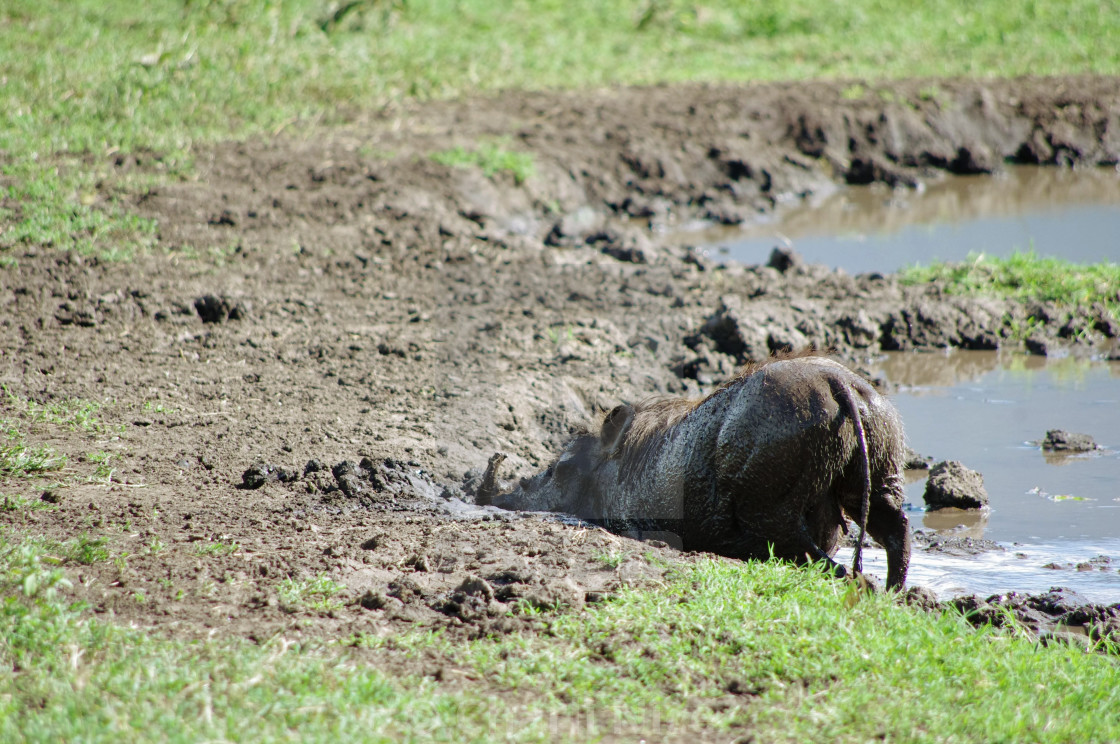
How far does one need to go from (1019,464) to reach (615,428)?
2553mm

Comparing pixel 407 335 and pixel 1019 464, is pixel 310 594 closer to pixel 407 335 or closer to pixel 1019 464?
pixel 407 335

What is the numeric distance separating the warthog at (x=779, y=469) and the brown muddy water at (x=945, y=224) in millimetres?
6131

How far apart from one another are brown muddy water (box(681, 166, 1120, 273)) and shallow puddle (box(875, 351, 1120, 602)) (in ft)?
7.93

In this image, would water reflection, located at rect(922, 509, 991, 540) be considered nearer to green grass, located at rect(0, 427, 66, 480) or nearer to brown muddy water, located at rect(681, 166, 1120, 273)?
green grass, located at rect(0, 427, 66, 480)

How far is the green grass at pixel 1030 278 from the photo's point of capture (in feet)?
28.3

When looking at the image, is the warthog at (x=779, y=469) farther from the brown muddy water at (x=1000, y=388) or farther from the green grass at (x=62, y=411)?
the green grass at (x=62, y=411)

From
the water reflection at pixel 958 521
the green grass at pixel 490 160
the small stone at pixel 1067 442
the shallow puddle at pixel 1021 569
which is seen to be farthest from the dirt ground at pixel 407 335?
the small stone at pixel 1067 442

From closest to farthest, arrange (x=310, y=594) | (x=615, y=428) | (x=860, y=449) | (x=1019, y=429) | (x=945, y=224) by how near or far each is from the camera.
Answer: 1. (x=310, y=594)
2. (x=860, y=449)
3. (x=615, y=428)
4. (x=1019, y=429)
5. (x=945, y=224)

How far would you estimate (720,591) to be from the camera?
12.4ft

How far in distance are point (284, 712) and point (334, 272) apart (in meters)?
Answer: 5.72

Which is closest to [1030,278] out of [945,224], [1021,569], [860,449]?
[945,224]

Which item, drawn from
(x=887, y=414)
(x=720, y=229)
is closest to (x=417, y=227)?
(x=720, y=229)

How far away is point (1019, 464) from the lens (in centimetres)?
621

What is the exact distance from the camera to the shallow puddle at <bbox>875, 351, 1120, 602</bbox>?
4.89 meters
